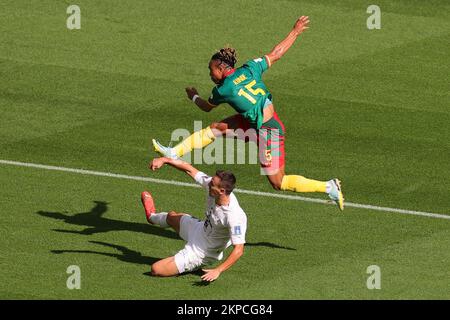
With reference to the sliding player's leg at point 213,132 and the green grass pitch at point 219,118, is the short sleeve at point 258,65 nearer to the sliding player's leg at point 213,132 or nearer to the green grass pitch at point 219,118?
the sliding player's leg at point 213,132

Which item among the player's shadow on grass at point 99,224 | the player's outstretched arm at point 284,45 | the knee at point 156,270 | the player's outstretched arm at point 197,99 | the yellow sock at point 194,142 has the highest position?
the player's outstretched arm at point 284,45

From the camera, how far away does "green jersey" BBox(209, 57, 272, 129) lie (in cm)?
2283

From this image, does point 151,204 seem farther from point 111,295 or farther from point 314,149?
point 314,149

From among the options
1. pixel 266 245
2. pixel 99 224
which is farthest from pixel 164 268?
pixel 99 224

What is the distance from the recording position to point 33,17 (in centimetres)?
3369

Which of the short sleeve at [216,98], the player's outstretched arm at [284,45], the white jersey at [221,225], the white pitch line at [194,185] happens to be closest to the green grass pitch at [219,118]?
the white pitch line at [194,185]

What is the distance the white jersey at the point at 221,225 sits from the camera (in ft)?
66.8

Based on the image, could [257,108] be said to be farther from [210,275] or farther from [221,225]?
[210,275]

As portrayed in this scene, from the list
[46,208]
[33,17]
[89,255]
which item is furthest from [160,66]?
[89,255]

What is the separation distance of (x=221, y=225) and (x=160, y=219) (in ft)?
5.88

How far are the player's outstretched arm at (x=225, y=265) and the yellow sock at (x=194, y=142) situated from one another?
3.36m

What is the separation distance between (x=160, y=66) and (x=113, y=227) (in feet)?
28.6

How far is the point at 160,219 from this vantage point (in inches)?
875

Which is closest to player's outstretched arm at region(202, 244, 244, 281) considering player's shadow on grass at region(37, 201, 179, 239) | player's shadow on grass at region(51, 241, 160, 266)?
player's shadow on grass at region(51, 241, 160, 266)
